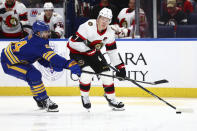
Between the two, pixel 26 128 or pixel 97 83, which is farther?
pixel 97 83

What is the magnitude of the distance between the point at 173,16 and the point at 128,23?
1.92 feet

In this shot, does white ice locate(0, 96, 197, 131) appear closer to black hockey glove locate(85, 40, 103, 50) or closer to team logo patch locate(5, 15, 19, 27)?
black hockey glove locate(85, 40, 103, 50)

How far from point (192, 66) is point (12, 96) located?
226cm

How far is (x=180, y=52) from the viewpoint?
6.20 metres

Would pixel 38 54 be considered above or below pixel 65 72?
above

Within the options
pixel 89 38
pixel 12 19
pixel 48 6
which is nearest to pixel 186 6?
pixel 48 6

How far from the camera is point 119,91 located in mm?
6328

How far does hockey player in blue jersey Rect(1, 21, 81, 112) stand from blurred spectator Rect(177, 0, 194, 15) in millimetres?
2279

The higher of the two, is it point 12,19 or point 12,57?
point 12,19

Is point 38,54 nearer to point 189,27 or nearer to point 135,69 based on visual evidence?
point 135,69

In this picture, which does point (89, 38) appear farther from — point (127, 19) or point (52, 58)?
→ point (127, 19)

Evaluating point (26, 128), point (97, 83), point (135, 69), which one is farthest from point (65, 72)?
point (26, 128)

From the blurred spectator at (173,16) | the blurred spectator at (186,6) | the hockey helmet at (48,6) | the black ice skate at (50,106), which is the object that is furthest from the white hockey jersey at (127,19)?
the black ice skate at (50,106)

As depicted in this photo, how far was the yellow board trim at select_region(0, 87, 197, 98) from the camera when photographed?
6172mm
